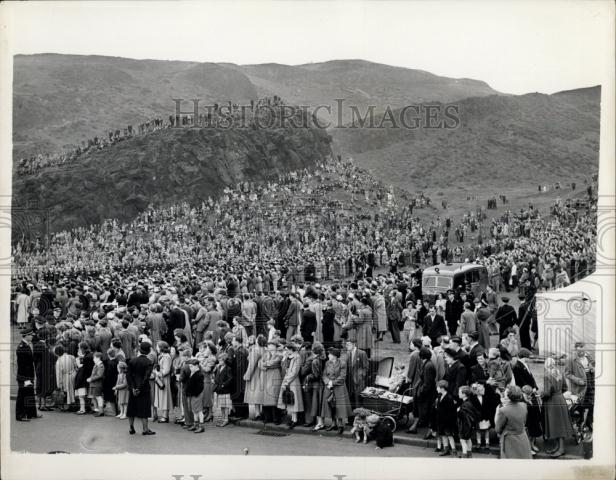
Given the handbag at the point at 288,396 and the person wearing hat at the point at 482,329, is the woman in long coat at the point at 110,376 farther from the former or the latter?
the person wearing hat at the point at 482,329

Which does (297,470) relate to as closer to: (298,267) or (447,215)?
(298,267)

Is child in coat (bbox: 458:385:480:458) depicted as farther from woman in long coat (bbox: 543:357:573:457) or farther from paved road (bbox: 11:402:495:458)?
woman in long coat (bbox: 543:357:573:457)

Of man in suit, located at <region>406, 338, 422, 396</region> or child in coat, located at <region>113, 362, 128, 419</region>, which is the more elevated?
man in suit, located at <region>406, 338, 422, 396</region>

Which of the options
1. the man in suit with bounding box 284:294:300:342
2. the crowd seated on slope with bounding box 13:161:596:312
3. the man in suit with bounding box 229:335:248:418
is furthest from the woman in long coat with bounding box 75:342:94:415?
the crowd seated on slope with bounding box 13:161:596:312

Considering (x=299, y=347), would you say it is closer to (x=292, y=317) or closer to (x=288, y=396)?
(x=288, y=396)

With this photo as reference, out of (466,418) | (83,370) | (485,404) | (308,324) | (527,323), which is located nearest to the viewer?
(466,418)

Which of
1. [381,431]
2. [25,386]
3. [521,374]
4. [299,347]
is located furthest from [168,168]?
[521,374]

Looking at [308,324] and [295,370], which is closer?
[295,370]

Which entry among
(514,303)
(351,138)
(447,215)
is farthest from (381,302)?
(351,138)
